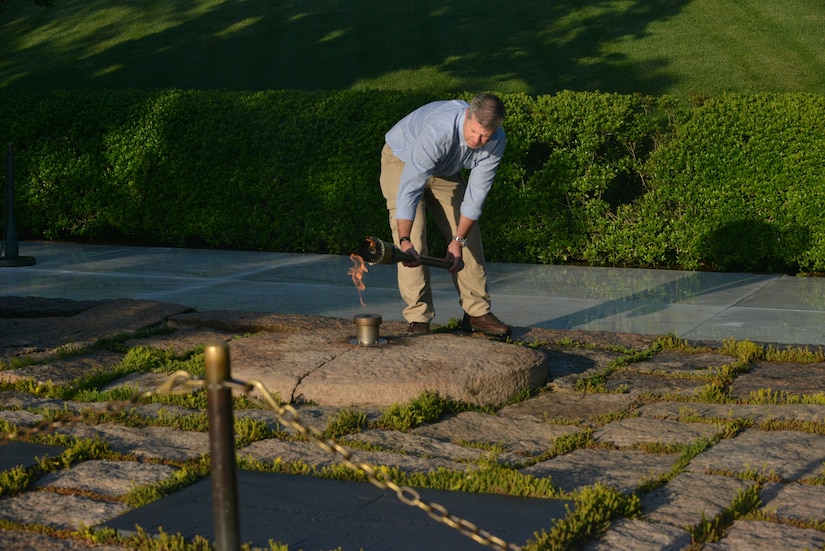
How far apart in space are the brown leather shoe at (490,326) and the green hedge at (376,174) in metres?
3.52

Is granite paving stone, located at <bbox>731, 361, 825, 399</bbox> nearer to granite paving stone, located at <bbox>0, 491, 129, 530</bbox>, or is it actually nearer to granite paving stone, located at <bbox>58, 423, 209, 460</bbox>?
granite paving stone, located at <bbox>58, 423, 209, 460</bbox>

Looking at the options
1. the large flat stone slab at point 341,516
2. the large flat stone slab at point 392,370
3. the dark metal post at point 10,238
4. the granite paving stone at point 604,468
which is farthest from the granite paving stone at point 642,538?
the dark metal post at point 10,238

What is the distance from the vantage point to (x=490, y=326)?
22.6 feet

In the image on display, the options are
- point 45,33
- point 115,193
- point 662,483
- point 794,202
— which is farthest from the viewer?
point 45,33

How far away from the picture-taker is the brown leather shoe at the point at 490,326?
686cm

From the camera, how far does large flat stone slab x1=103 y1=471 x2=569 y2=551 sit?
3.54 m

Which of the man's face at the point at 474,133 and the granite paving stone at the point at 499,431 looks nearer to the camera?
the granite paving stone at the point at 499,431

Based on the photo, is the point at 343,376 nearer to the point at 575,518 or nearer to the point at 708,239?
the point at 575,518

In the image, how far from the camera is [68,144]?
11.8 metres

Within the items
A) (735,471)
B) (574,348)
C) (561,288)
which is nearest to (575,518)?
(735,471)

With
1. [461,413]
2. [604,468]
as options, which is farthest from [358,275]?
[604,468]

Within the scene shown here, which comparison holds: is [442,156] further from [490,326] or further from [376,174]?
[376,174]

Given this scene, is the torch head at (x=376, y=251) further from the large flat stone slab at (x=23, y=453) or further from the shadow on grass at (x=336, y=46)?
the shadow on grass at (x=336, y=46)

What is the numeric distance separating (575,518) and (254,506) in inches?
43.4
